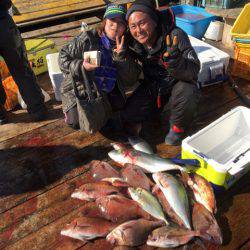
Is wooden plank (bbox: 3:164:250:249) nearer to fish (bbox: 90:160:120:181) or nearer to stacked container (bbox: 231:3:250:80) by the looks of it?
fish (bbox: 90:160:120:181)

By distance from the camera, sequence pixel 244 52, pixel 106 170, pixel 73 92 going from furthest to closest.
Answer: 1. pixel 244 52
2. pixel 73 92
3. pixel 106 170

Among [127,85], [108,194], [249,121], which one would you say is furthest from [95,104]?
[249,121]

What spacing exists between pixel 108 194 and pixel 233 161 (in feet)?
3.88

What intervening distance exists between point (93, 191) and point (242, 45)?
3189mm

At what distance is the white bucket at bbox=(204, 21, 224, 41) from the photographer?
18.6 feet

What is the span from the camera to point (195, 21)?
5.59m

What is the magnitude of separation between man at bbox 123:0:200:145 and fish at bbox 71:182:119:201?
3.56ft

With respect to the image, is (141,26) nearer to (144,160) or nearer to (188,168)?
(144,160)

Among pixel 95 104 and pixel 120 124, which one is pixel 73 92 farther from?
pixel 120 124

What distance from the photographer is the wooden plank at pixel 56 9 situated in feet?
22.5

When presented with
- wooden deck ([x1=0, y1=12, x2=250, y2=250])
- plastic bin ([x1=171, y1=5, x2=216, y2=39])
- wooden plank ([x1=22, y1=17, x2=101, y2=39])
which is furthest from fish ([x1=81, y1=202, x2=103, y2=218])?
wooden plank ([x1=22, y1=17, x2=101, y2=39])

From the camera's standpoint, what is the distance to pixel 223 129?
3318mm

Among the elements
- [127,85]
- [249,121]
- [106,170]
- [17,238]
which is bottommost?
[17,238]

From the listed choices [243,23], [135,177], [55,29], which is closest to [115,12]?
[135,177]
